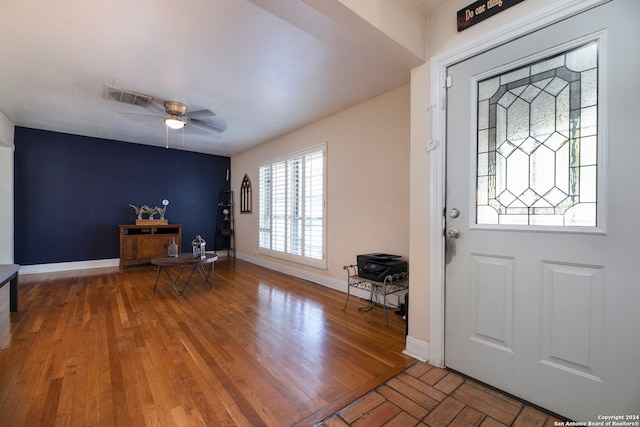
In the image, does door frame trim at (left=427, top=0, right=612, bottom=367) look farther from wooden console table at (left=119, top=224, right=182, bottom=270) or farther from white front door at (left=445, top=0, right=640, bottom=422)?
wooden console table at (left=119, top=224, right=182, bottom=270)

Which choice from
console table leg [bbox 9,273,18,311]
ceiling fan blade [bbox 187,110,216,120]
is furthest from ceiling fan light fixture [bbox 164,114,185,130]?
console table leg [bbox 9,273,18,311]

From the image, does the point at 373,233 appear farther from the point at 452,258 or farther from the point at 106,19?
the point at 106,19

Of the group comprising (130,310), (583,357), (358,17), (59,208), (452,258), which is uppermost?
(358,17)

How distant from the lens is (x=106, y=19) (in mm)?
1918

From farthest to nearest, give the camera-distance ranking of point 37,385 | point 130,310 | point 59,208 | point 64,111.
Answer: point 59,208 → point 64,111 → point 130,310 → point 37,385

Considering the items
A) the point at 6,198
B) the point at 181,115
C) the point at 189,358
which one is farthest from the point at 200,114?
the point at 6,198

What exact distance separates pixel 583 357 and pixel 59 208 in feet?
22.6

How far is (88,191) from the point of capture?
5059mm

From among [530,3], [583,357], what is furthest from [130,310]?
[530,3]

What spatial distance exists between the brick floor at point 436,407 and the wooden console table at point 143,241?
197 inches

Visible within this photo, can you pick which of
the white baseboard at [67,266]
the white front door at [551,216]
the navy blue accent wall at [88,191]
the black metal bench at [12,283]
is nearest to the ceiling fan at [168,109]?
the black metal bench at [12,283]

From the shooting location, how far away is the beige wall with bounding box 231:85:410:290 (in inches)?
118

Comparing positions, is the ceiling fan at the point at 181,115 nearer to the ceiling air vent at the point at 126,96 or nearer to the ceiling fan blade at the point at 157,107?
the ceiling fan blade at the point at 157,107

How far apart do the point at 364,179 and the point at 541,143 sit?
2.03 metres
